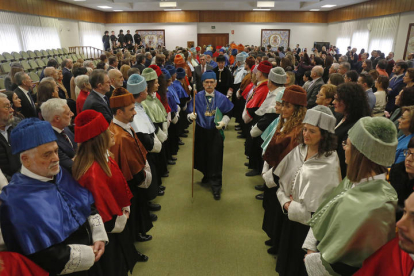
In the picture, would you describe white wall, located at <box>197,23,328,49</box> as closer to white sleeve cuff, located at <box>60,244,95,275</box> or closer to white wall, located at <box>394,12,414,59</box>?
white wall, located at <box>394,12,414,59</box>

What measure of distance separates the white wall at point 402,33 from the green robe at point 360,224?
15219 millimetres

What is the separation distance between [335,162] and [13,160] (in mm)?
3101

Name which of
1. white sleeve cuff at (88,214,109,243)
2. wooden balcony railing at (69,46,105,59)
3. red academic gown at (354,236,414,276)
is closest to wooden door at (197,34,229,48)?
wooden balcony railing at (69,46,105,59)

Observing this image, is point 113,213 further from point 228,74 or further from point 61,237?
point 228,74

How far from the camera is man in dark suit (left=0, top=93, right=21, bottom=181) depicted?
2717 millimetres

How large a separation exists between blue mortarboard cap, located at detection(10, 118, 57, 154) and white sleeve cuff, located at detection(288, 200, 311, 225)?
1878 millimetres

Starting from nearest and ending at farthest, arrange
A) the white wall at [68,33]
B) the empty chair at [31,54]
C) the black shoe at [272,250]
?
the black shoe at [272,250]
the empty chair at [31,54]
the white wall at [68,33]

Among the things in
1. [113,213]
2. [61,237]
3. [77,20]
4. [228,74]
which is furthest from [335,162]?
[77,20]

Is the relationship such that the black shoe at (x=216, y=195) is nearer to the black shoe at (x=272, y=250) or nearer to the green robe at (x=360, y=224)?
the black shoe at (x=272, y=250)

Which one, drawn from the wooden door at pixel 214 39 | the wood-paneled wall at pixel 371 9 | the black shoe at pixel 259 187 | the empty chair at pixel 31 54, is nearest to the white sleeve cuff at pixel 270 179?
the black shoe at pixel 259 187

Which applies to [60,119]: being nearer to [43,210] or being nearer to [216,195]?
[43,210]

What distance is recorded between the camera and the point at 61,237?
5.28ft

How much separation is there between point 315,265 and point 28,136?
6.26ft

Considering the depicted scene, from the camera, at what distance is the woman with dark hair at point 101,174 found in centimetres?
199
